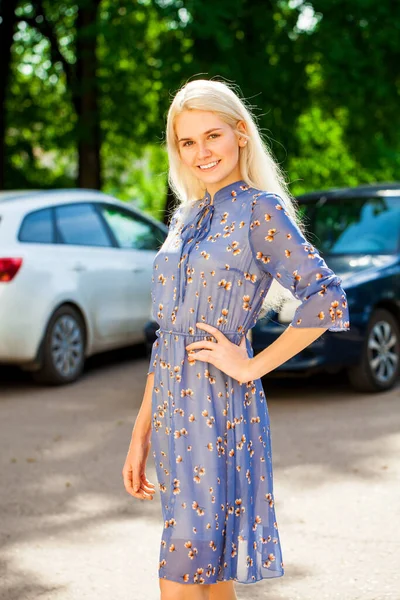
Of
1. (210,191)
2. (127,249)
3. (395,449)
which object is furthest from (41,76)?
(210,191)

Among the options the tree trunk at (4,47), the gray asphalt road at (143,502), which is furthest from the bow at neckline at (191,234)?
the tree trunk at (4,47)

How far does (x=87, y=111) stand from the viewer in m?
17.6

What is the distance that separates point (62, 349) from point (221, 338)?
6.77 metres

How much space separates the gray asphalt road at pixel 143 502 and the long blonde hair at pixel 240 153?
1694mm

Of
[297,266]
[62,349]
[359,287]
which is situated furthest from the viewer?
[62,349]

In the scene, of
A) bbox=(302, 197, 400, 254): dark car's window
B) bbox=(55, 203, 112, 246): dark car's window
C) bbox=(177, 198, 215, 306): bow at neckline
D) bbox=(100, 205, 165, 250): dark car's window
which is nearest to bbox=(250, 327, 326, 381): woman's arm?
bbox=(177, 198, 215, 306): bow at neckline

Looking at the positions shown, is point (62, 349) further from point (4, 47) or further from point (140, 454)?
point (4, 47)

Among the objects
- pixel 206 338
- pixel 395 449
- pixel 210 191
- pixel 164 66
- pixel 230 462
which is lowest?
pixel 395 449

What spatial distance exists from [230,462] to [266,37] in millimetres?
12814

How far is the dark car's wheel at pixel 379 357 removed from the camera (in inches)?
352

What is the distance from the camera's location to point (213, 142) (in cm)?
320

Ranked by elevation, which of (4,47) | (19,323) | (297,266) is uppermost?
(4,47)

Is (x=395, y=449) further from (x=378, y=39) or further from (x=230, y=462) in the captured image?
(x=378, y=39)

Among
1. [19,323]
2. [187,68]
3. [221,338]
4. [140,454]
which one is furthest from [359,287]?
[187,68]
